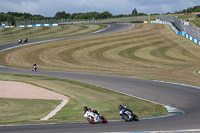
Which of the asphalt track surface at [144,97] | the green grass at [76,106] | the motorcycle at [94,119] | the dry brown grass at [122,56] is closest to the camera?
the asphalt track surface at [144,97]

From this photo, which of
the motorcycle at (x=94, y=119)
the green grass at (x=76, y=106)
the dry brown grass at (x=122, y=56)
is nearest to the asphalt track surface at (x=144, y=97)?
the motorcycle at (x=94, y=119)

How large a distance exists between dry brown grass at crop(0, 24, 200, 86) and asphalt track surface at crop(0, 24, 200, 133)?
11.4ft

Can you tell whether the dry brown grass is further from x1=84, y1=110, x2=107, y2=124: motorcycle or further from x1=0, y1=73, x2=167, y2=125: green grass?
x1=84, y1=110, x2=107, y2=124: motorcycle

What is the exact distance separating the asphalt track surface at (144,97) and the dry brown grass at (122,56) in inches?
136

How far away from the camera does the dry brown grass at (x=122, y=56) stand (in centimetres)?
4081

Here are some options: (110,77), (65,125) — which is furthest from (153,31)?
(65,125)

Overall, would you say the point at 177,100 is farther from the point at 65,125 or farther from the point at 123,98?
the point at 65,125

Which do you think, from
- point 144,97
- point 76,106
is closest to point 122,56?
point 144,97

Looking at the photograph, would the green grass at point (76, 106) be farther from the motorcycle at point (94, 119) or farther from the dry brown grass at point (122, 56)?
the dry brown grass at point (122, 56)

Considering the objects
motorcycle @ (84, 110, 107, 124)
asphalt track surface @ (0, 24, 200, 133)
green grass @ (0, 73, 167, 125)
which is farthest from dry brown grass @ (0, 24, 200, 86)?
motorcycle @ (84, 110, 107, 124)

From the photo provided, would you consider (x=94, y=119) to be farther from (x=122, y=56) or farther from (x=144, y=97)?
(x=122, y=56)

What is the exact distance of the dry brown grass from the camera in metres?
40.8

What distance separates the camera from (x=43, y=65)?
49156 mm

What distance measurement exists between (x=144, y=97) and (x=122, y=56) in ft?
93.1
